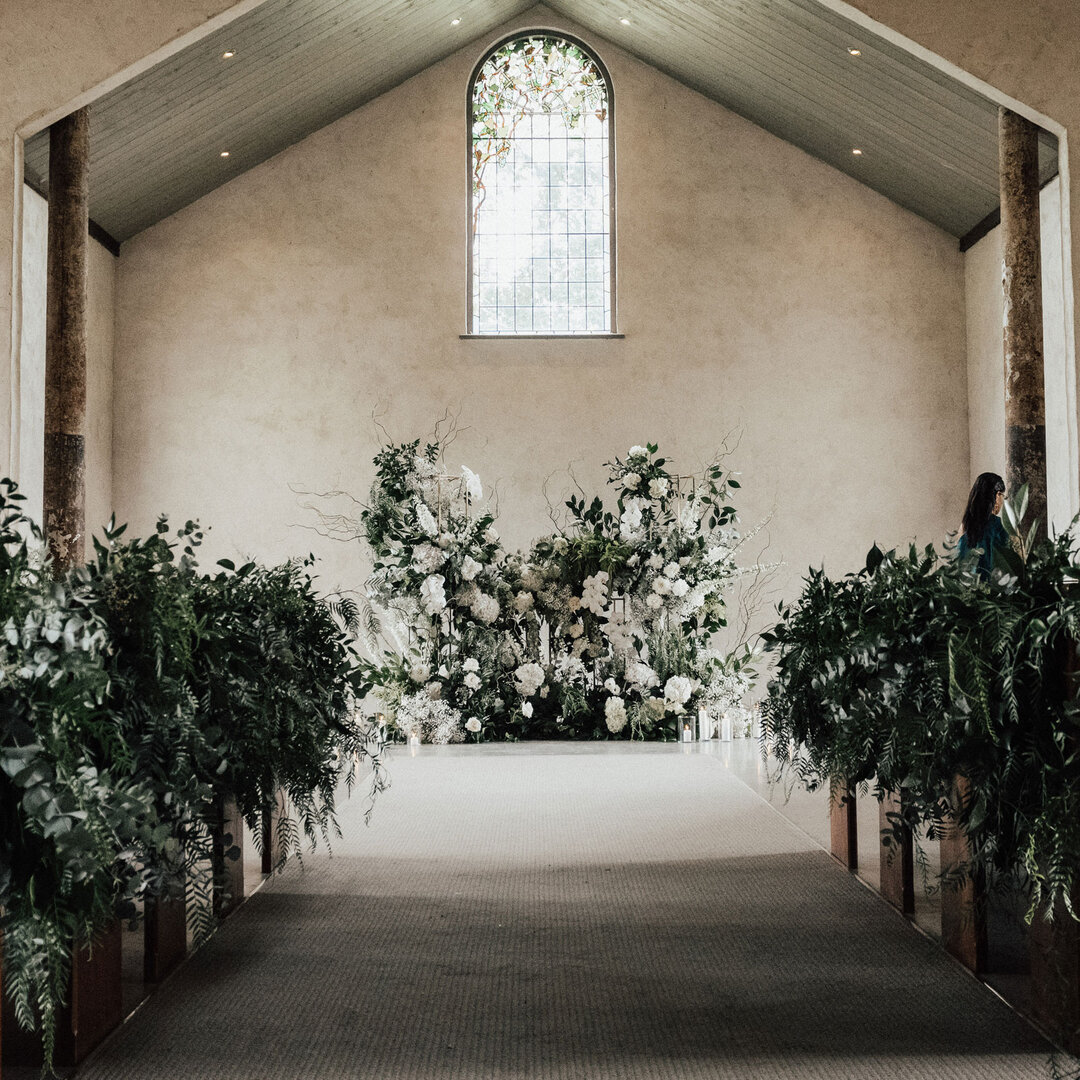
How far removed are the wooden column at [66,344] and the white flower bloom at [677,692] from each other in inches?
129

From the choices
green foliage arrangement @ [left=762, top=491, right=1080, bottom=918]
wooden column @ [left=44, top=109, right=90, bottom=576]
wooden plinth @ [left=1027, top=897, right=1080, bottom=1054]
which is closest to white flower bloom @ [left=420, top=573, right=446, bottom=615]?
wooden column @ [left=44, top=109, right=90, bottom=576]

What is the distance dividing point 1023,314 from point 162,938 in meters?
5.31

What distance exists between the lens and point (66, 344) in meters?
6.22

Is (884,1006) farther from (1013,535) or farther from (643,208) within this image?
(643,208)

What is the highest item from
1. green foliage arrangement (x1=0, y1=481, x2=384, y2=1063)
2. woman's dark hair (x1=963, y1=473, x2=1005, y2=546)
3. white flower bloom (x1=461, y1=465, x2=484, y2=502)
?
white flower bloom (x1=461, y1=465, x2=484, y2=502)

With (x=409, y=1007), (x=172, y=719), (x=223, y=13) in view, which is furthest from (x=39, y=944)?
(x=223, y=13)

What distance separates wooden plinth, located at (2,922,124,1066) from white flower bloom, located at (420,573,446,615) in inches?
176

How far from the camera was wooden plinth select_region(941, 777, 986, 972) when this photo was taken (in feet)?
8.00

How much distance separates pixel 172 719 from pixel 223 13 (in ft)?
16.3

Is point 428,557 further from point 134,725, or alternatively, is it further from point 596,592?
point 134,725

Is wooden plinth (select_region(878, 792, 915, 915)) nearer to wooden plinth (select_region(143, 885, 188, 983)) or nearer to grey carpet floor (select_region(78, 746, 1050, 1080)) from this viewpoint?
grey carpet floor (select_region(78, 746, 1050, 1080))

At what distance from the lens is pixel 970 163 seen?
8.88m

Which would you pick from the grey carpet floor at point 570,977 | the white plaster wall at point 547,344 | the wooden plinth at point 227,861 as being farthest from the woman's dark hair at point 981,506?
the white plaster wall at point 547,344

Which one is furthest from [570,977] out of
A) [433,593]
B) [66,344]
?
[66,344]
